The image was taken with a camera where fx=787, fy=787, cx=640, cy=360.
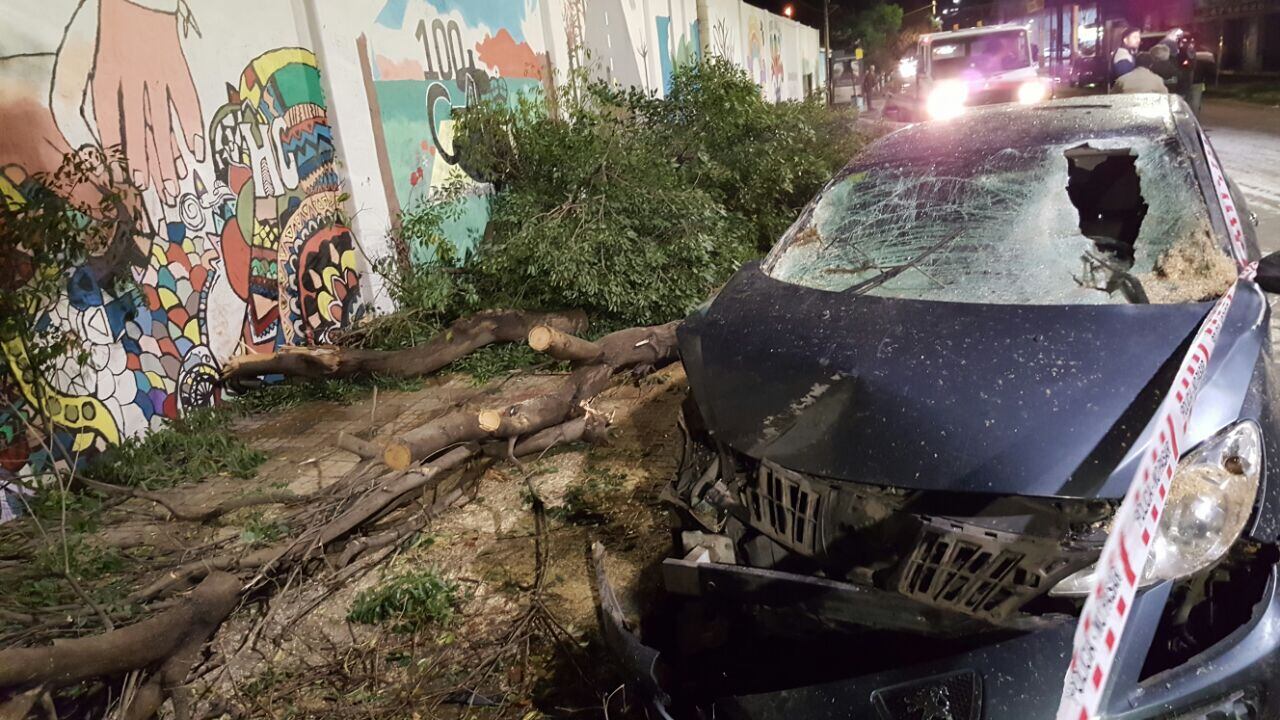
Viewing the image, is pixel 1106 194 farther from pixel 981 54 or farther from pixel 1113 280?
pixel 981 54

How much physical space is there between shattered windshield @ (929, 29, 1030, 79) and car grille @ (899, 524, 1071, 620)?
1506cm

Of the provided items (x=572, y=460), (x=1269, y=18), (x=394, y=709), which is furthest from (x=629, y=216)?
(x=1269, y=18)

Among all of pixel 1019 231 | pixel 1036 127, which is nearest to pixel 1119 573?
pixel 1019 231

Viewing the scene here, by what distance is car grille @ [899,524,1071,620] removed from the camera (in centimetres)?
170

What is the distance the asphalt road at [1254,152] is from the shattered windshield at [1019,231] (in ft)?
13.5

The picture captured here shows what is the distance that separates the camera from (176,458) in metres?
5.02

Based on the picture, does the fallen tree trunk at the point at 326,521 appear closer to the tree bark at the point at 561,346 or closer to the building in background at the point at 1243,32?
the tree bark at the point at 561,346

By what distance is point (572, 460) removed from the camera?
460cm

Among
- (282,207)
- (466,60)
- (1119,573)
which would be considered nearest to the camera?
(1119,573)

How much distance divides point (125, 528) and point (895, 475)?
3.76 meters

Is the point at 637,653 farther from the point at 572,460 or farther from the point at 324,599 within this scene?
the point at 572,460

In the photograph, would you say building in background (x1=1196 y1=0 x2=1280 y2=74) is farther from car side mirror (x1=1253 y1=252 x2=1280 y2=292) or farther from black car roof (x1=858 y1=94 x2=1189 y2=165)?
car side mirror (x1=1253 y1=252 x2=1280 y2=292)

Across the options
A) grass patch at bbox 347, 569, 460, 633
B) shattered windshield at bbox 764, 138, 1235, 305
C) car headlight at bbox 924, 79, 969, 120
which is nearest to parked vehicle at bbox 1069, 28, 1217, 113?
car headlight at bbox 924, 79, 969, 120

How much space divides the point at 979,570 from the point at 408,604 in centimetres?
240
